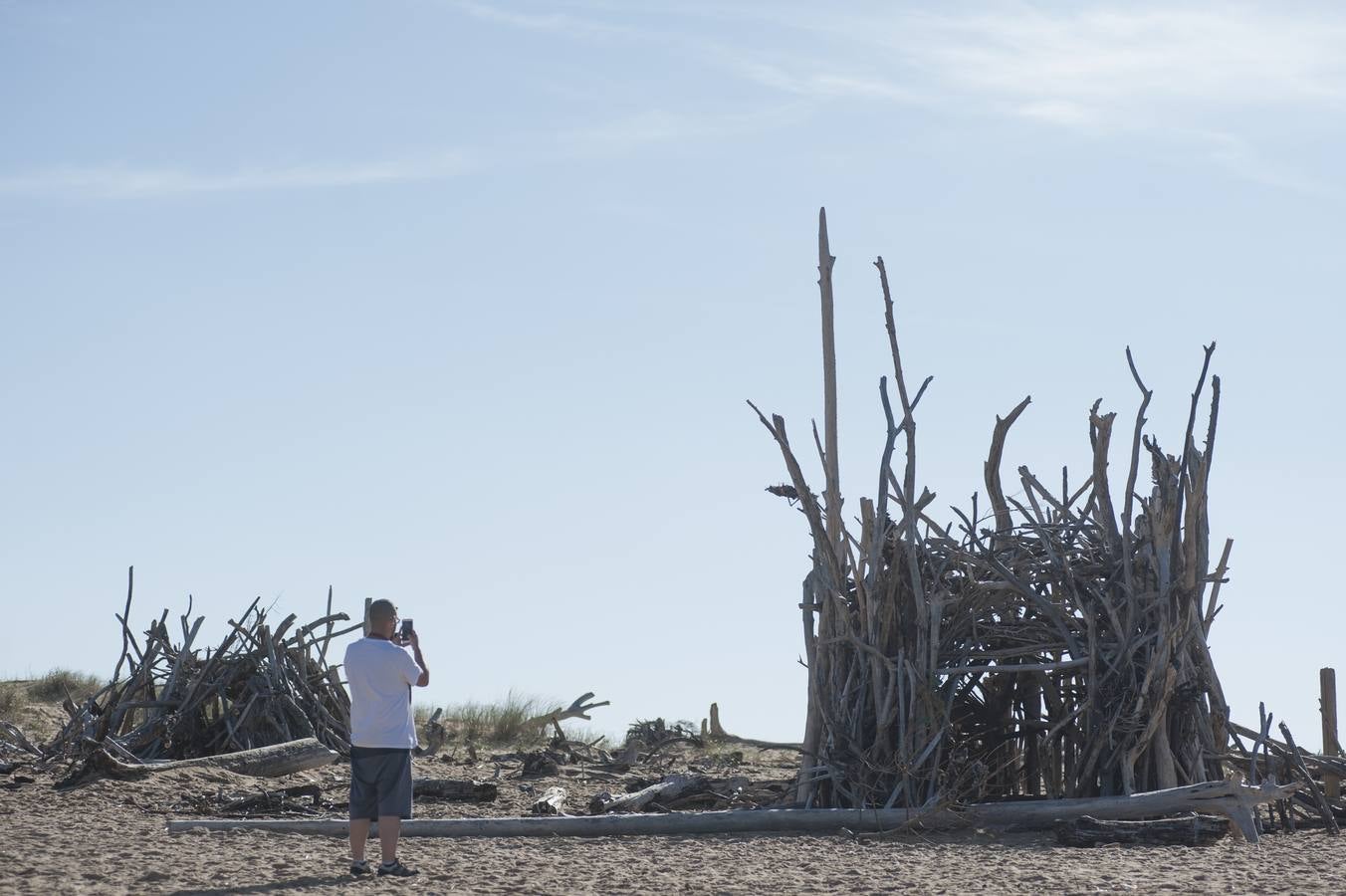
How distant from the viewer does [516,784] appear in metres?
12.0

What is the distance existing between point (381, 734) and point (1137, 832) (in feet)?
14.0

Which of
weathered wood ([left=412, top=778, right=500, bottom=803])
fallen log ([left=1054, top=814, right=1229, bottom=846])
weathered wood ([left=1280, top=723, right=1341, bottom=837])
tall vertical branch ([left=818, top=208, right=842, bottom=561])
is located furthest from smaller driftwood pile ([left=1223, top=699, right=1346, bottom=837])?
weathered wood ([left=412, top=778, right=500, bottom=803])

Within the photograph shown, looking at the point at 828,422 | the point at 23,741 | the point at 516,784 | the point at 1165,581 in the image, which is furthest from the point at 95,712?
the point at 1165,581

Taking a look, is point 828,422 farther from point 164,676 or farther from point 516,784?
point 164,676

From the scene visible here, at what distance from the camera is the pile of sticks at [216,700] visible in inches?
530

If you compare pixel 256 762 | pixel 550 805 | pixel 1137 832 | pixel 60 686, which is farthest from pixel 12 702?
pixel 1137 832

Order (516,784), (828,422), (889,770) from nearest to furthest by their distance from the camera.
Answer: (889,770)
(828,422)
(516,784)

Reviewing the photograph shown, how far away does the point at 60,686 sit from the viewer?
19.3 meters

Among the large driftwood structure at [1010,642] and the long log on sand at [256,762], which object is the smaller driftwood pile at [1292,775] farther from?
the long log on sand at [256,762]

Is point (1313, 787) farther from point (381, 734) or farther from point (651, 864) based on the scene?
point (381, 734)

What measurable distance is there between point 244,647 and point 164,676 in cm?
83

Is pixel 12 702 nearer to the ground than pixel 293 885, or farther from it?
farther from it

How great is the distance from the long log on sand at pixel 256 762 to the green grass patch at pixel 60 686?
6961mm

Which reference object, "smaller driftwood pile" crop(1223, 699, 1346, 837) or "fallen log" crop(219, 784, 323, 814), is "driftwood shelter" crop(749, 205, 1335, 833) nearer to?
"smaller driftwood pile" crop(1223, 699, 1346, 837)
